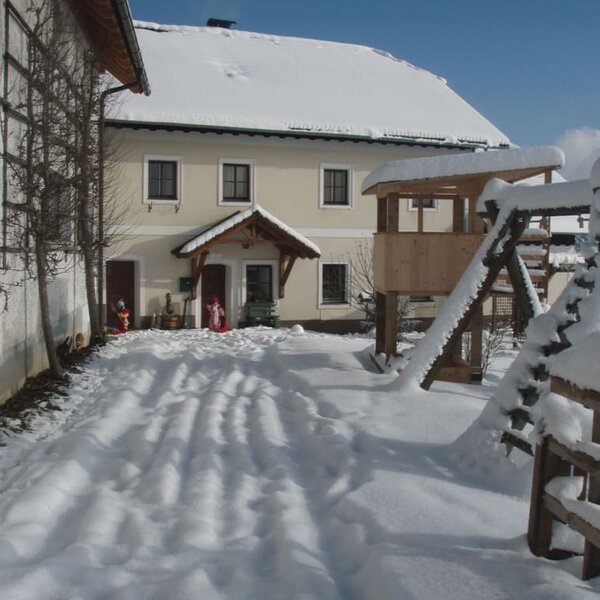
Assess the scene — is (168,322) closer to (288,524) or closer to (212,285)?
(212,285)

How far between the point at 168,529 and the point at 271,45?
2318 centimetres

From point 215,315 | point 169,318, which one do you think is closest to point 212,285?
point 169,318

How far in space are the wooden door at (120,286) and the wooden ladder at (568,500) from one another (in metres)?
16.4

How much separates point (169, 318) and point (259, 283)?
2.89m

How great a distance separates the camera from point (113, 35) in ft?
40.7

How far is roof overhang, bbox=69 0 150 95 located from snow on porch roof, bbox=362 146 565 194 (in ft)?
16.0

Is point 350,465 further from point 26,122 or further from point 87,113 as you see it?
point 87,113

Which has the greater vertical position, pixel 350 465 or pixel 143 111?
pixel 143 111

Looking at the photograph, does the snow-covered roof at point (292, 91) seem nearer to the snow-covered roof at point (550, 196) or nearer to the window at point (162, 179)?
the window at point (162, 179)

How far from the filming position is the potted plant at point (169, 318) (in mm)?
18812

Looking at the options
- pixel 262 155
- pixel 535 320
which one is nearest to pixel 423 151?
pixel 262 155

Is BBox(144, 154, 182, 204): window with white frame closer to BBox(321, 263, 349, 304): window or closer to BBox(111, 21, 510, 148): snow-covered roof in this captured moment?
BBox(111, 21, 510, 148): snow-covered roof

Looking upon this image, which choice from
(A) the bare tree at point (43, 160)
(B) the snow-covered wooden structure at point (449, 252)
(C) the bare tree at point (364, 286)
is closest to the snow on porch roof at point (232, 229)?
(C) the bare tree at point (364, 286)

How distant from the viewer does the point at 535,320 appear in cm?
561
